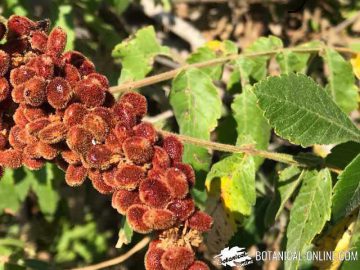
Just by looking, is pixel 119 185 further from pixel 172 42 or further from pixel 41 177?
pixel 172 42

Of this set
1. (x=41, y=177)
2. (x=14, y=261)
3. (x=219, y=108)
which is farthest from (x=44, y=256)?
(x=219, y=108)

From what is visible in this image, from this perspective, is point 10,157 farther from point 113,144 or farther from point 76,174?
point 113,144

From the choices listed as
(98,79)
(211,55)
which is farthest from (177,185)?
(211,55)

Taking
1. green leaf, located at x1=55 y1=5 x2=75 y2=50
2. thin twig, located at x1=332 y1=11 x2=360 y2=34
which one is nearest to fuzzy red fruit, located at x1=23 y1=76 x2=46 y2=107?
green leaf, located at x1=55 y1=5 x2=75 y2=50

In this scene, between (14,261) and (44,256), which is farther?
(44,256)

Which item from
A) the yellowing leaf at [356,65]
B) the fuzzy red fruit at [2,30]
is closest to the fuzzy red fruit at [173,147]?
the fuzzy red fruit at [2,30]

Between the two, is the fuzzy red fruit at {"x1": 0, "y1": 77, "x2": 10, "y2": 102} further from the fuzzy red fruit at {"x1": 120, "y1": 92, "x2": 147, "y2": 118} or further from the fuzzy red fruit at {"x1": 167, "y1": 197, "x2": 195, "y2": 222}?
the fuzzy red fruit at {"x1": 167, "y1": 197, "x2": 195, "y2": 222}
